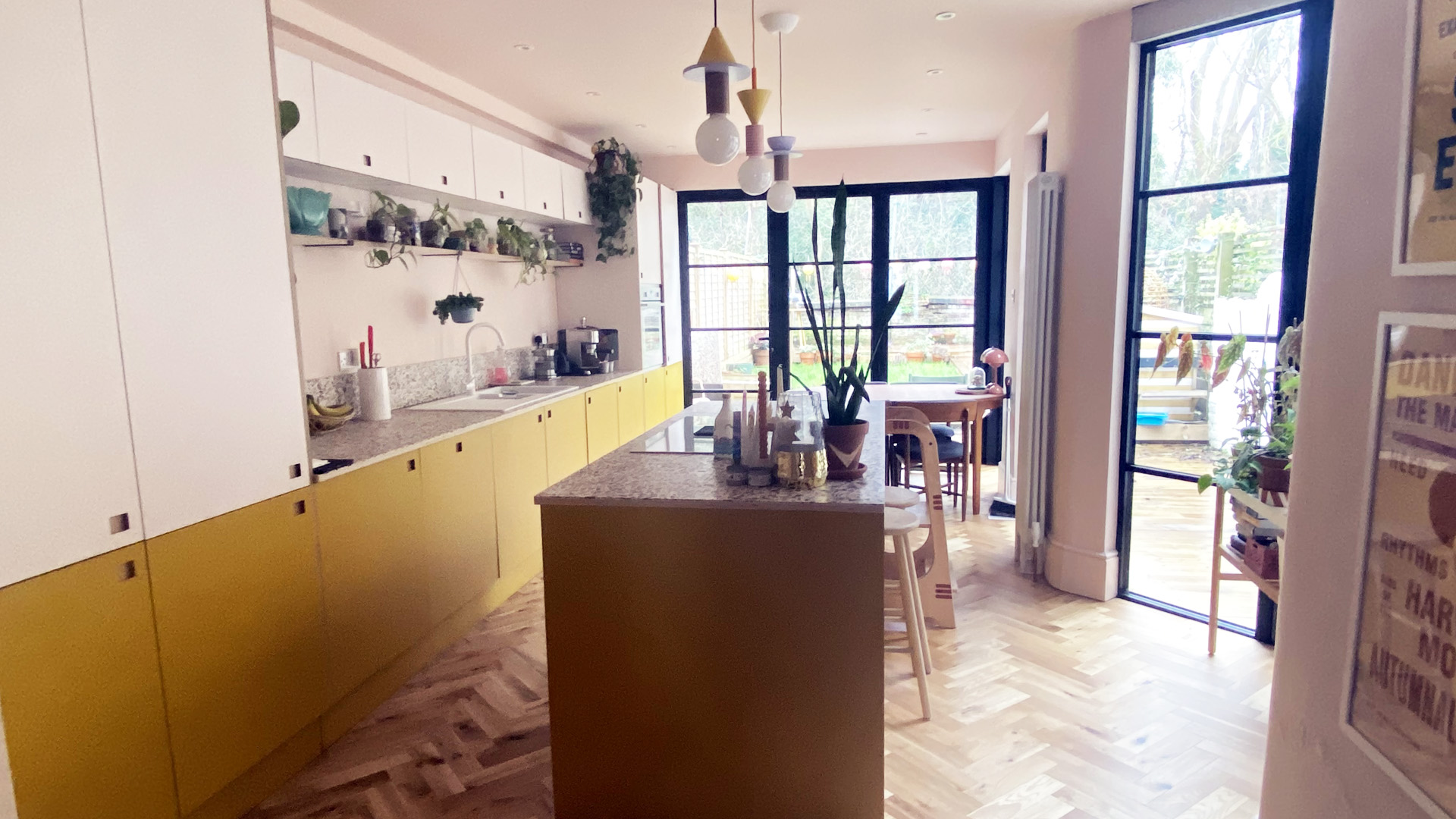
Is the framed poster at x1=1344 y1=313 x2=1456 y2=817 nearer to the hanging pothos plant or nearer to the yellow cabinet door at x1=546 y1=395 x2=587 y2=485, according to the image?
the yellow cabinet door at x1=546 y1=395 x2=587 y2=485

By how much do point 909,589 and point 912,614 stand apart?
0.09 metres

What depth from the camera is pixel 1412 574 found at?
2.90ft

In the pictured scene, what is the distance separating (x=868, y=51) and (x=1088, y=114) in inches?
42.0

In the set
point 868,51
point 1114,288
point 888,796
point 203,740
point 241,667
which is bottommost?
point 888,796

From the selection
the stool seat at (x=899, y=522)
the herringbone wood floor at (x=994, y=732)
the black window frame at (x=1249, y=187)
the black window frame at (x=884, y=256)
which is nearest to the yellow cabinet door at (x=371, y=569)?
the herringbone wood floor at (x=994, y=732)

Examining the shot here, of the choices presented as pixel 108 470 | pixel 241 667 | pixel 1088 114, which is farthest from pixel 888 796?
pixel 1088 114

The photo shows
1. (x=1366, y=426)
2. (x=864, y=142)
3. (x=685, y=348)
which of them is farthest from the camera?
(x=685, y=348)

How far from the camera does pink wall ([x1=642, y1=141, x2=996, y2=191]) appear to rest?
600 cm

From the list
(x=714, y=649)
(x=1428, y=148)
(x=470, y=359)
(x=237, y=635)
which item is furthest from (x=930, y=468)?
(x=470, y=359)

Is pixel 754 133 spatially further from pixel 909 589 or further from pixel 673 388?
pixel 673 388

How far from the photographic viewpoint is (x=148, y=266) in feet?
5.93

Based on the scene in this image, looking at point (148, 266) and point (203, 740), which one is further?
point (203, 740)

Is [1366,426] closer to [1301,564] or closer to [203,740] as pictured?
[1301,564]

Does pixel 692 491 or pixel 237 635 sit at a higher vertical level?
pixel 692 491
